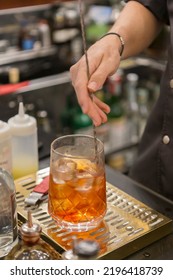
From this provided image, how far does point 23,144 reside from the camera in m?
1.36

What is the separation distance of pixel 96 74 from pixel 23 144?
0.28 metres

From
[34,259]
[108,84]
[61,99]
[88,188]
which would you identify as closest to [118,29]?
[88,188]

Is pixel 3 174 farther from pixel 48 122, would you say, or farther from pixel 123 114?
pixel 123 114

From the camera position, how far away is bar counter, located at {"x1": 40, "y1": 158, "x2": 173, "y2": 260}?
1.08 metres

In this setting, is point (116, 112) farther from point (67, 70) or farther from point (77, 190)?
point (77, 190)

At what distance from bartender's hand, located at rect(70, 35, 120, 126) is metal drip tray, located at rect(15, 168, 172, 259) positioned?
0.21 m

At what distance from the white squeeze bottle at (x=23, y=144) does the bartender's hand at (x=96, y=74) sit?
173mm

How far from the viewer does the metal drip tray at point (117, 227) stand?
3.48 feet

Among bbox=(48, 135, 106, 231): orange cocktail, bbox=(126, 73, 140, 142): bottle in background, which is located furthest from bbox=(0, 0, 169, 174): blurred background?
bbox=(48, 135, 106, 231): orange cocktail

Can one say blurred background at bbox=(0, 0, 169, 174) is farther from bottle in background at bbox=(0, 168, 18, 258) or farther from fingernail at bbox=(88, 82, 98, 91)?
bottle in background at bbox=(0, 168, 18, 258)

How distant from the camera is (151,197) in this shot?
1.30m

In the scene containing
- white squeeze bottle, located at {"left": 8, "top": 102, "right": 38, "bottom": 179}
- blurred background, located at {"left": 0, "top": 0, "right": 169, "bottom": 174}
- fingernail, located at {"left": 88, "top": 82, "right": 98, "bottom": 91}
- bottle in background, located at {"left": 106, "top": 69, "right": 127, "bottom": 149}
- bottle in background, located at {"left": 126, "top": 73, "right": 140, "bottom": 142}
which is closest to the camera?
fingernail, located at {"left": 88, "top": 82, "right": 98, "bottom": 91}

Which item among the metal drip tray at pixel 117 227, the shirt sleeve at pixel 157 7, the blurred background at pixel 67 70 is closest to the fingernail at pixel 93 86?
the metal drip tray at pixel 117 227

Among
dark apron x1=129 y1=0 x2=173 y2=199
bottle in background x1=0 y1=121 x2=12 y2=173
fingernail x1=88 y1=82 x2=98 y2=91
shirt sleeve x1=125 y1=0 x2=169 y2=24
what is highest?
shirt sleeve x1=125 y1=0 x2=169 y2=24
